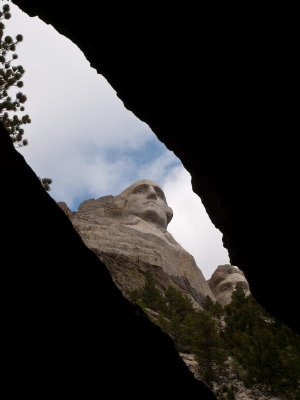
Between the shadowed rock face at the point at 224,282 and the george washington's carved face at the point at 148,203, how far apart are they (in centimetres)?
1013

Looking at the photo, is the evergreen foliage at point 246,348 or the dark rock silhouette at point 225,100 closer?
the dark rock silhouette at point 225,100

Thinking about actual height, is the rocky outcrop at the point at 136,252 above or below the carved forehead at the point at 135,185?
below

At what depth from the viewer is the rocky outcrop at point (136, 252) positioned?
1496 inches

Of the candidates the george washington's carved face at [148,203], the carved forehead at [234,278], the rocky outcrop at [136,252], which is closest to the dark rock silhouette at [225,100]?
the rocky outcrop at [136,252]

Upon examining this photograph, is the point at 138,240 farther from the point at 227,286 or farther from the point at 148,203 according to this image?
the point at 227,286

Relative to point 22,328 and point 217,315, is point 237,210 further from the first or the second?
point 217,315

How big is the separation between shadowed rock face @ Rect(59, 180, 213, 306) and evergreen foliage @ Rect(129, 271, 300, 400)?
1224cm

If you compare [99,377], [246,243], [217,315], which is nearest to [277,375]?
[246,243]

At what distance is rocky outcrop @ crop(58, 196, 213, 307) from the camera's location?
38000 mm

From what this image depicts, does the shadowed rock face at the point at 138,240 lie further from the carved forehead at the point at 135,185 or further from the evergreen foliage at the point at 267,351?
the evergreen foliage at the point at 267,351

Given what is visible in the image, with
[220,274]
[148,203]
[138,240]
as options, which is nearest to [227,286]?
[220,274]

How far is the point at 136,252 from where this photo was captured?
4175cm

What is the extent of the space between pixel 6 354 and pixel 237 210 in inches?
164

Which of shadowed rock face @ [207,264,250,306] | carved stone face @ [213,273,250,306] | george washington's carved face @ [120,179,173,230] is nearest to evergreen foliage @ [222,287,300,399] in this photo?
shadowed rock face @ [207,264,250,306]
